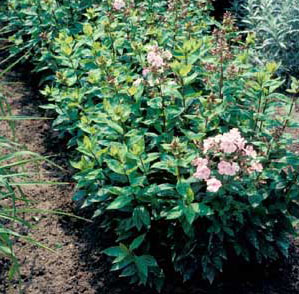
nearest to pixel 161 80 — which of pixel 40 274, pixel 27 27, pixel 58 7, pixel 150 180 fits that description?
pixel 150 180

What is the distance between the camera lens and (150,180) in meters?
3.08

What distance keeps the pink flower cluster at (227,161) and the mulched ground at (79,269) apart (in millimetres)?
738

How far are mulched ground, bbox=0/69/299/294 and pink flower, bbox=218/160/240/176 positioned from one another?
780mm

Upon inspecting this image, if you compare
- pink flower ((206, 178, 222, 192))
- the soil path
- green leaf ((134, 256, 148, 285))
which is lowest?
the soil path

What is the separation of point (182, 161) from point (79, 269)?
1.00m

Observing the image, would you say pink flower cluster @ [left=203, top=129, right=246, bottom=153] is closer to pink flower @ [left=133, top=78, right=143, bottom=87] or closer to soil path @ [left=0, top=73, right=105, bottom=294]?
pink flower @ [left=133, top=78, right=143, bottom=87]

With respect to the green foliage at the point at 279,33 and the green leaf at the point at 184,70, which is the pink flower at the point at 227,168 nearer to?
the green leaf at the point at 184,70

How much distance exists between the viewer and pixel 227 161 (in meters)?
2.60

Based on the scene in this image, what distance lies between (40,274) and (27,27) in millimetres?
2481

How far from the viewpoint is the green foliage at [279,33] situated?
4.92 meters

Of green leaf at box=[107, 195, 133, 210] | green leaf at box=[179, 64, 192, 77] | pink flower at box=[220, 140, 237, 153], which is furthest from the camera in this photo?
green leaf at box=[179, 64, 192, 77]

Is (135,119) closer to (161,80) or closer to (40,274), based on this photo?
(161,80)

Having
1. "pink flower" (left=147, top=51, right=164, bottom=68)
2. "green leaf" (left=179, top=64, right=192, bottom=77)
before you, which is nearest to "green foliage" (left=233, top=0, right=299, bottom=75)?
"green leaf" (left=179, top=64, right=192, bottom=77)

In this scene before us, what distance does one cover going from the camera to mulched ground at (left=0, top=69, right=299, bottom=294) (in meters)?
3.01
